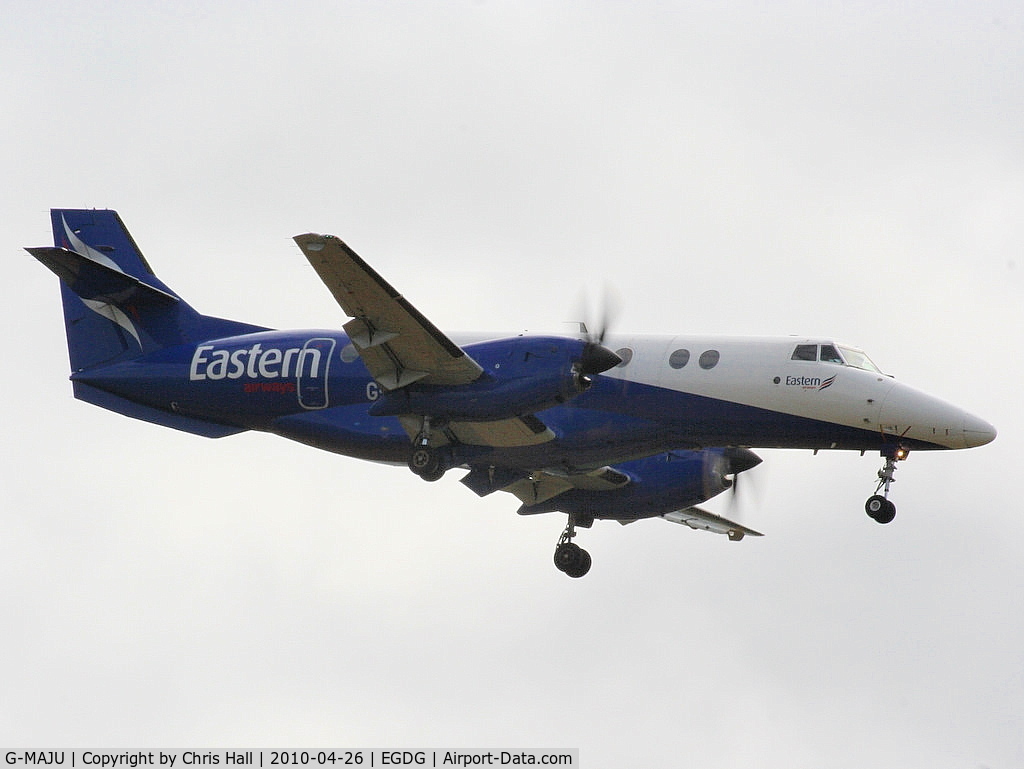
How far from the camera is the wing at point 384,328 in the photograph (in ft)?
68.6

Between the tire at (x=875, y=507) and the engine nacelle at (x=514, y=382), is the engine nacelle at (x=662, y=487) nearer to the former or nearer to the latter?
the tire at (x=875, y=507)

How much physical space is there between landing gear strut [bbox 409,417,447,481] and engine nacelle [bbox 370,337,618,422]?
467mm

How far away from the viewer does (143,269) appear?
92.5 ft

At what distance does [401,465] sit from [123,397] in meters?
5.43

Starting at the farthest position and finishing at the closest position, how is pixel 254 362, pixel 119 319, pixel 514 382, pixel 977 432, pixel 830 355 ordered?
pixel 119 319
pixel 254 362
pixel 830 355
pixel 514 382
pixel 977 432

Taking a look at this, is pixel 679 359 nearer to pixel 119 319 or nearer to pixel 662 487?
pixel 662 487

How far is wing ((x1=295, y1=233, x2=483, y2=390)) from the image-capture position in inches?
824

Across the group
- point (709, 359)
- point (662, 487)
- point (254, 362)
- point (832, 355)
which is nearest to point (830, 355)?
point (832, 355)

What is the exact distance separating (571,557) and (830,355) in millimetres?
7209

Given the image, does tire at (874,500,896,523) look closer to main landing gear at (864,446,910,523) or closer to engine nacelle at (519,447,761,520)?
main landing gear at (864,446,910,523)

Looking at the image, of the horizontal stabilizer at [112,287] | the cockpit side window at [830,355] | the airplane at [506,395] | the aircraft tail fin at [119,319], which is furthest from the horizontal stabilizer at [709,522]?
the horizontal stabilizer at [112,287]

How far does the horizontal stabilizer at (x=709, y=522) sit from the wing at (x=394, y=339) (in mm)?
6356

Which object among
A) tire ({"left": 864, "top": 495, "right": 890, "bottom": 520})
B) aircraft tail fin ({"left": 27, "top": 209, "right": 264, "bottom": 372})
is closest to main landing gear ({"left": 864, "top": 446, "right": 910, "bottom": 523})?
tire ({"left": 864, "top": 495, "right": 890, "bottom": 520})

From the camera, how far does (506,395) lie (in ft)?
71.9
